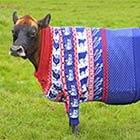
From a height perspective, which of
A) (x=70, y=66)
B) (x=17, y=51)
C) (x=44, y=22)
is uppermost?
(x=44, y=22)

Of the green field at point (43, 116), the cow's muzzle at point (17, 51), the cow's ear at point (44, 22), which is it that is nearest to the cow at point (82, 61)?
the cow's ear at point (44, 22)

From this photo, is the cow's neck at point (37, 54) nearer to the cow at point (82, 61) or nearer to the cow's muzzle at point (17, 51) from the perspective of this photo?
the cow at point (82, 61)

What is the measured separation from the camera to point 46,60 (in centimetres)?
611

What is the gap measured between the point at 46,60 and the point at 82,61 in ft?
1.56

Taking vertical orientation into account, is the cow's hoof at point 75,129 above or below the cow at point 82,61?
below

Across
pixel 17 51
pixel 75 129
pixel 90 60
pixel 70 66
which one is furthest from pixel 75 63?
pixel 75 129

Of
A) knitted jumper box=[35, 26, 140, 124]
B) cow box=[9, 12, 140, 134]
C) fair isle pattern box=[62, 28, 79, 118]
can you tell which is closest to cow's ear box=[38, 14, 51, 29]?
cow box=[9, 12, 140, 134]

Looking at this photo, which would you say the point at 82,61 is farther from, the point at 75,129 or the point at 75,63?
the point at 75,129

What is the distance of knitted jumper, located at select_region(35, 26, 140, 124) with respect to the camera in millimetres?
6105

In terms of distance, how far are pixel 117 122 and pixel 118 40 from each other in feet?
5.20

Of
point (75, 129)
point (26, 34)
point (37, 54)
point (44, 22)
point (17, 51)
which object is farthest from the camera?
point (75, 129)

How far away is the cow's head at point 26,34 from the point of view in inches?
230

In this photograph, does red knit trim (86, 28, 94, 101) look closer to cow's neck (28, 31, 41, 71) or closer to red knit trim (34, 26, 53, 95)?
red knit trim (34, 26, 53, 95)

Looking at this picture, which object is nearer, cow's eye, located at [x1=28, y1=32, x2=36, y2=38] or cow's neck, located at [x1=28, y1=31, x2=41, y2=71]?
cow's eye, located at [x1=28, y1=32, x2=36, y2=38]
